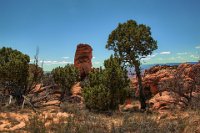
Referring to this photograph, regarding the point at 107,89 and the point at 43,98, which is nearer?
the point at 107,89

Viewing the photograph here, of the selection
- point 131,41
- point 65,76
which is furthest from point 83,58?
point 131,41

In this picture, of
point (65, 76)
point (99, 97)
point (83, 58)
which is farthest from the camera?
point (83, 58)

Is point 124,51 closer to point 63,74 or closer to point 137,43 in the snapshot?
point 137,43

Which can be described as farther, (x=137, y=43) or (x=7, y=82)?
(x=137, y=43)

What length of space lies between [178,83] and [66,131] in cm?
1727

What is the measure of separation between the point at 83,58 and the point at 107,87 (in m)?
29.7

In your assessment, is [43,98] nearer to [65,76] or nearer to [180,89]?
[65,76]

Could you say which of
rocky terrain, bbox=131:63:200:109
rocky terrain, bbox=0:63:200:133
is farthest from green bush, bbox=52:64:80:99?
rocky terrain, bbox=131:63:200:109

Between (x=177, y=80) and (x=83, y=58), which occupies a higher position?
(x=83, y=58)

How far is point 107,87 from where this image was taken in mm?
24438

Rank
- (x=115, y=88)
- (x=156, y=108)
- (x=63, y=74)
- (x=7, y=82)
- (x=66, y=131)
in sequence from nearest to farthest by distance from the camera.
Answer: (x=66, y=131) < (x=115, y=88) < (x=7, y=82) < (x=156, y=108) < (x=63, y=74)

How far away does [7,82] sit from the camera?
2638cm

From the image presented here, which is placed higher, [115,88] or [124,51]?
[124,51]

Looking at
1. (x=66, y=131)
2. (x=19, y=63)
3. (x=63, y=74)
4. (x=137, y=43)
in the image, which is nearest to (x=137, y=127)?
(x=66, y=131)
